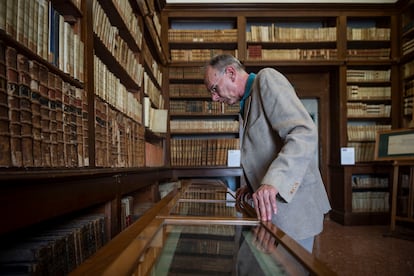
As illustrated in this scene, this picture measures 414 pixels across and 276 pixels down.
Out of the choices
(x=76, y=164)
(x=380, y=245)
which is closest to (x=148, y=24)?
(x=76, y=164)

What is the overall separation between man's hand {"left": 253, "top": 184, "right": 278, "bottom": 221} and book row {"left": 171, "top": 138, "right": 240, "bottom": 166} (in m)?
3.81

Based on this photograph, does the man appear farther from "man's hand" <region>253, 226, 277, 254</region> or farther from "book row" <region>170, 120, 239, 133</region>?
"book row" <region>170, 120, 239, 133</region>

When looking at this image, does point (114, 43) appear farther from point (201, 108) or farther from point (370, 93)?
point (370, 93)

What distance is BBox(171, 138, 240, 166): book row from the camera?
4926 millimetres

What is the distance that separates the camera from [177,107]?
504 cm

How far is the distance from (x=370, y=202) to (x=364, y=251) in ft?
5.85

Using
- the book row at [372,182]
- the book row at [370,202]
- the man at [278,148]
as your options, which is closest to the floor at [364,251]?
the book row at [370,202]

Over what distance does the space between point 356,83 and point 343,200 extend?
5.67ft

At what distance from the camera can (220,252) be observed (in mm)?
794

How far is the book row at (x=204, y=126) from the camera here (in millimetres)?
4992

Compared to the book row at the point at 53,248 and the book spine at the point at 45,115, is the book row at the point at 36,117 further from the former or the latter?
the book row at the point at 53,248

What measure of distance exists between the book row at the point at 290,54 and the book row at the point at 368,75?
384 millimetres

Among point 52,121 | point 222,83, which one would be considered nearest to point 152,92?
point 222,83

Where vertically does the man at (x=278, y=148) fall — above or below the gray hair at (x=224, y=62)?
below
